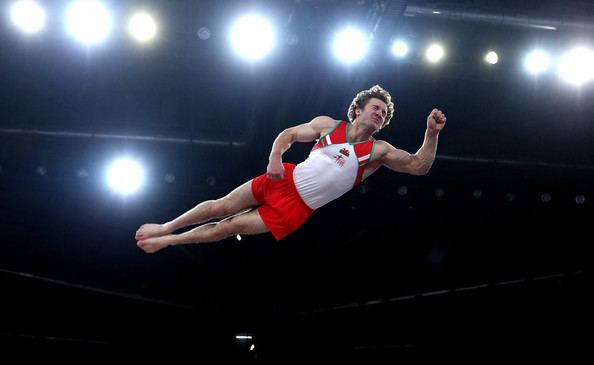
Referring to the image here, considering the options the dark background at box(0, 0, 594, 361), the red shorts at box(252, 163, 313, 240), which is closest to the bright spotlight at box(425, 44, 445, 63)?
the dark background at box(0, 0, 594, 361)

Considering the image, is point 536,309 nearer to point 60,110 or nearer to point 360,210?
point 360,210

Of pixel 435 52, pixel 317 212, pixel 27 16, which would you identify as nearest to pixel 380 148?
pixel 435 52

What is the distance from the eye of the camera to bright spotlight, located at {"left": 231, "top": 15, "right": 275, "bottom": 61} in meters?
7.15

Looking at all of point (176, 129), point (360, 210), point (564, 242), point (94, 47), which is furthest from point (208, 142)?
point (564, 242)

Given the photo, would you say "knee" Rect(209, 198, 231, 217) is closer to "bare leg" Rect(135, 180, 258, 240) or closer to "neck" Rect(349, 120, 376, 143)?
"bare leg" Rect(135, 180, 258, 240)

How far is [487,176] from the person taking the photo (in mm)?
9430

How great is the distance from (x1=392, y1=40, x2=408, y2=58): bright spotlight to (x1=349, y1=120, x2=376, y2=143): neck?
299 centimetres

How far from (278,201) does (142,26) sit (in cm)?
360

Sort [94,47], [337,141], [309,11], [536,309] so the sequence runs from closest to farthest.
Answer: [337,141] < [309,11] < [94,47] < [536,309]

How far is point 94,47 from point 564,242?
771 cm

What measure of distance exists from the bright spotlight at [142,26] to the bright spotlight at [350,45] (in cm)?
221

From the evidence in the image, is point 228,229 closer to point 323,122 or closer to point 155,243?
point 155,243

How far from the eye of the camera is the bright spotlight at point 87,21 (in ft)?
23.5

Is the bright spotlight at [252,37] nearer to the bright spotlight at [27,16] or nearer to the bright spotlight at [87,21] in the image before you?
the bright spotlight at [87,21]
